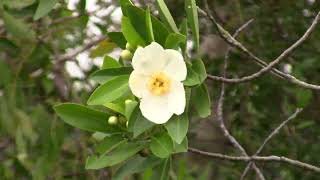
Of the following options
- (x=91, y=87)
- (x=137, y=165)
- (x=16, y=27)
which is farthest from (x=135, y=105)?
(x=91, y=87)

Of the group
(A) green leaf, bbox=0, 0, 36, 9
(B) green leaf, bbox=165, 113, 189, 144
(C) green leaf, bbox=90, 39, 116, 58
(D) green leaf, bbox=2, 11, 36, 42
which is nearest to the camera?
(B) green leaf, bbox=165, 113, 189, 144

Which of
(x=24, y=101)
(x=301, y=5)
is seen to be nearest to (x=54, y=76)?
(x=24, y=101)

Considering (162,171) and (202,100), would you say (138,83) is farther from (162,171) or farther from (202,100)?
(162,171)

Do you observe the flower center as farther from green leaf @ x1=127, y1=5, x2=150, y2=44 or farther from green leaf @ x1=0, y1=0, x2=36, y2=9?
green leaf @ x1=0, y1=0, x2=36, y2=9

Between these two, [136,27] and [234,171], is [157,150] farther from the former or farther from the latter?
[234,171]

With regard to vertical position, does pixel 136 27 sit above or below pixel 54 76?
above

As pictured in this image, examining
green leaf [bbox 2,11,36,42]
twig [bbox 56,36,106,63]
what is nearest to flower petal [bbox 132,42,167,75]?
green leaf [bbox 2,11,36,42]

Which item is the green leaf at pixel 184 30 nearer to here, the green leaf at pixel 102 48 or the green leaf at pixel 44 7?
the green leaf at pixel 44 7
